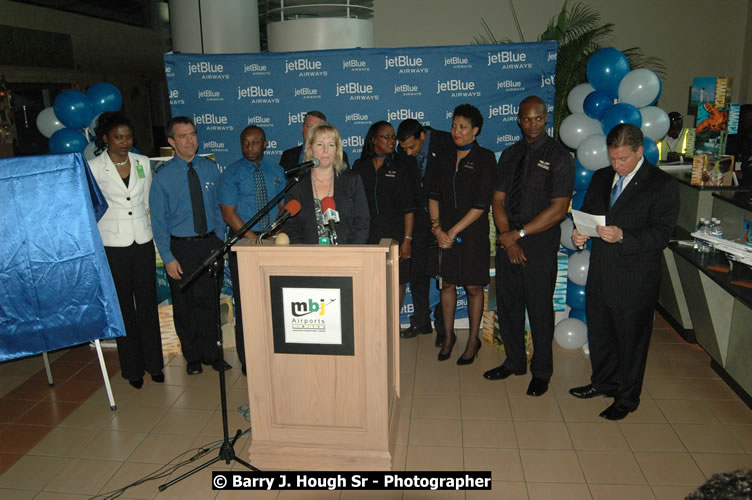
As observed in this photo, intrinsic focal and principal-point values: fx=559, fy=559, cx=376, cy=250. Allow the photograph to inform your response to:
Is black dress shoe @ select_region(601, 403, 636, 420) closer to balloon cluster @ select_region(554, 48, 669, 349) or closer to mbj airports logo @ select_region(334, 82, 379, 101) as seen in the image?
balloon cluster @ select_region(554, 48, 669, 349)

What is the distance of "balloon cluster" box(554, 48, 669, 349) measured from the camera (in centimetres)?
415

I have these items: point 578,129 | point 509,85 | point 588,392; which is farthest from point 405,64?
point 588,392

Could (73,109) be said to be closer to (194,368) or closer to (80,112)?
(80,112)

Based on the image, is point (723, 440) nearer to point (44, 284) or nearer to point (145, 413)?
point (145, 413)

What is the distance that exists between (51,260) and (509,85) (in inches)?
150

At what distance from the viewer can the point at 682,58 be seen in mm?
9109

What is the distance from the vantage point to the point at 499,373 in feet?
13.4

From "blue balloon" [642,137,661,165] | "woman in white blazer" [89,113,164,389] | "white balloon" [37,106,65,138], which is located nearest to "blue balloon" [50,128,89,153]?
"white balloon" [37,106,65,138]

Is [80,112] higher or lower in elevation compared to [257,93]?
lower

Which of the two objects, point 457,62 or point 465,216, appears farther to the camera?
point 457,62

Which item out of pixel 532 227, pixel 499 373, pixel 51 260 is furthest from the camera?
pixel 499 373

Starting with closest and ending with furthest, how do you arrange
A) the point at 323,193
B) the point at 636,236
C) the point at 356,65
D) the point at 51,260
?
the point at 636,236 < the point at 323,193 < the point at 51,260 < the point at 356,65

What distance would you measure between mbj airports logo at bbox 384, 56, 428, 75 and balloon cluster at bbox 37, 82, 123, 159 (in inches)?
92.4

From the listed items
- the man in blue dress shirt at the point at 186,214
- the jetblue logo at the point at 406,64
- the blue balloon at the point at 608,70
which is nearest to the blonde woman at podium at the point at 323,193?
the man in blue dress shirt at the point at 186,214
